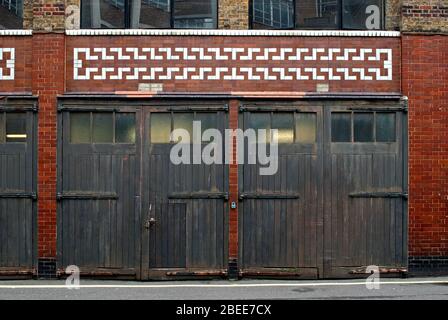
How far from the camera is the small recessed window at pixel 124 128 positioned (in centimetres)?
1430

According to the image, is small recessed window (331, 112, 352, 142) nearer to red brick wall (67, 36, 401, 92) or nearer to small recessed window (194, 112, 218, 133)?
red brick wall (67, 36, 401, 92)

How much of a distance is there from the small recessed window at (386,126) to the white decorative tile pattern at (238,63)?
685 mm

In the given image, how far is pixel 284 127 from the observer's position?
1441 centimetres

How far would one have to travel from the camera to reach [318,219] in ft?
47.1

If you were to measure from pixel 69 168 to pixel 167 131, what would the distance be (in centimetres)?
187

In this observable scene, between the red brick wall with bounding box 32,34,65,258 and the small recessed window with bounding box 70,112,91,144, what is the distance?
315mm

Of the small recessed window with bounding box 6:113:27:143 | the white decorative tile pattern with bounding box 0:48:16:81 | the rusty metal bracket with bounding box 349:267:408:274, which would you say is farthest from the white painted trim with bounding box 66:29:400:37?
the rusty metal bracket with bounding box 349:267:408:274

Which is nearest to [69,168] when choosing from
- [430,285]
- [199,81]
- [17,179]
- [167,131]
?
[17,179]

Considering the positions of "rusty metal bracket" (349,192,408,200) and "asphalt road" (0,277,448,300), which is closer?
"asphalt road" (0,277,448,300)

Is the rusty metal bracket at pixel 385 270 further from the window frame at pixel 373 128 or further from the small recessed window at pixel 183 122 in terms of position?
the small recessed window at pixel 183 122

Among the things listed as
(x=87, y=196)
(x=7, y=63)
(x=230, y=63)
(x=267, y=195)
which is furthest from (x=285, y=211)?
(x=7, y=63)

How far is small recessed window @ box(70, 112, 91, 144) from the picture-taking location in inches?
564

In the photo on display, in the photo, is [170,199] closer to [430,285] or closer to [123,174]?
[123,174]

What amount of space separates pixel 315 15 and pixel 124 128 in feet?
13.4
